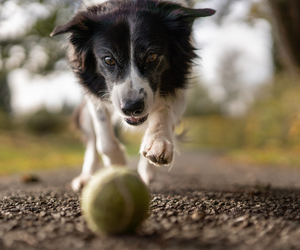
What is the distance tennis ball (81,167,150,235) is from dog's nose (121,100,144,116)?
0.98 metres

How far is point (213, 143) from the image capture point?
21469 millimetres

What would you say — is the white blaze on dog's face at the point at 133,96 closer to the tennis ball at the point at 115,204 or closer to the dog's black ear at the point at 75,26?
the dog's black ear at the point at 75,26

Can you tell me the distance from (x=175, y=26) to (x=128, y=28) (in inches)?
20.7

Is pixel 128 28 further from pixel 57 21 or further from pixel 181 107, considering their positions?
pixel 57 21

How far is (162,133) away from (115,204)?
118 cm

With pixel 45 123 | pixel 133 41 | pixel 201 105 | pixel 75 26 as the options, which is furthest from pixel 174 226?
pixel 201 105

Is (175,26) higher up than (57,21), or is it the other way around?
(57,21)

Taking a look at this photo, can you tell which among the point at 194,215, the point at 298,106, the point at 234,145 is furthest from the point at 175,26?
the point at 234,145

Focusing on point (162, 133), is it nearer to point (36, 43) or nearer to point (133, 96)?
point (133, 96)

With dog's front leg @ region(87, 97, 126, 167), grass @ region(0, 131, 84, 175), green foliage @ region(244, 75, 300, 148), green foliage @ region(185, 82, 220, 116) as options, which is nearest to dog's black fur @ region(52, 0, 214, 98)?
dog's front leg @ region(87, 97, 126, 167)

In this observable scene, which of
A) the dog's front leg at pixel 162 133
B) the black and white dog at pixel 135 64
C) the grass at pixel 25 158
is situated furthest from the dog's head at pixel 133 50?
the grass at pixel 25 158

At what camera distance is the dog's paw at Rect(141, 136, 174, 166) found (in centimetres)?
240

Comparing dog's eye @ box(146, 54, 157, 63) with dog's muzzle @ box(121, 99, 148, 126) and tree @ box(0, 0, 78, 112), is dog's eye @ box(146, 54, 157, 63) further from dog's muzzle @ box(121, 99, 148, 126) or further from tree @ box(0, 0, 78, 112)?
tree @ box(0, 0, 78, 112)

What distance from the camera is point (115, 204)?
1.60m
